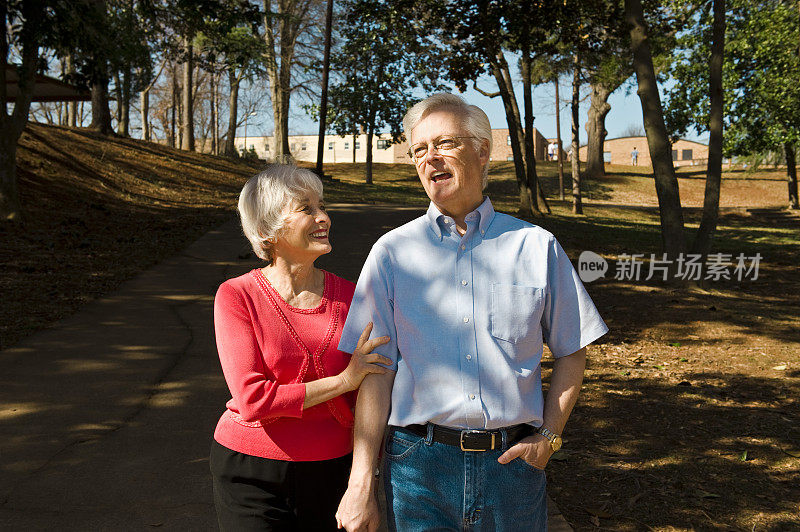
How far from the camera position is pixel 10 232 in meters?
12.7

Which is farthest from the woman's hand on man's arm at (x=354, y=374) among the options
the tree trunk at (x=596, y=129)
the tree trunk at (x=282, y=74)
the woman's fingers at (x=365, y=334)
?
the tree trunk at (x=596, y=129)

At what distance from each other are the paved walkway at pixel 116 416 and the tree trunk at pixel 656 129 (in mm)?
7592

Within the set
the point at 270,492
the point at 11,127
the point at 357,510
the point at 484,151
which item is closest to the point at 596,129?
the point at 11,127

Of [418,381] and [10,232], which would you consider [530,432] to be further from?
[10,232]

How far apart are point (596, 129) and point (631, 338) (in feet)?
125

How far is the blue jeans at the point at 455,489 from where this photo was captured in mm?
2184

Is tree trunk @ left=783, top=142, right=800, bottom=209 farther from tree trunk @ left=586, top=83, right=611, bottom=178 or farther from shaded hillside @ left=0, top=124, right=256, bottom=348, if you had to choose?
shaded hillside @ left=0, top=124, right=256, bottom=348

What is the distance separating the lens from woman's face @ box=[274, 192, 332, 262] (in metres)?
2.65

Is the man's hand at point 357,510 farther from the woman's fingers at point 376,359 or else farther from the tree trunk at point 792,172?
the tree trunk at point 792,172

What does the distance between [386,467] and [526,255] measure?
0.82 metres

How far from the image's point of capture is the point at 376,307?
90.4 inches

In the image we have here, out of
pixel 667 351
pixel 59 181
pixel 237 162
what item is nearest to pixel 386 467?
pixel 667 351

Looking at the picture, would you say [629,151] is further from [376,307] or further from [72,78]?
[376,307]

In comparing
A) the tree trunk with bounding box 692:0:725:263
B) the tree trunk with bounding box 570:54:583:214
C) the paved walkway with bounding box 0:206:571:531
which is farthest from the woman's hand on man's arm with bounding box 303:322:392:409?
the tree trunk with bounding box 570:54:583:214
